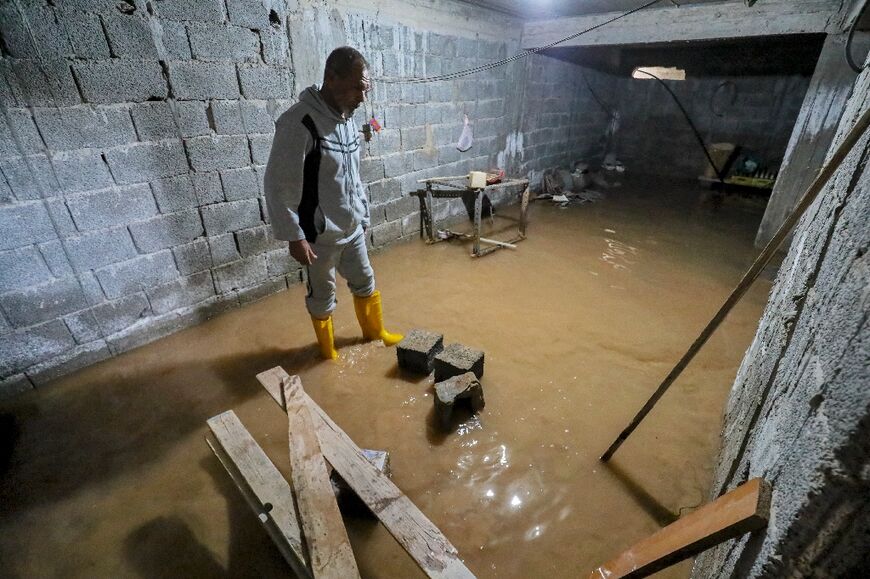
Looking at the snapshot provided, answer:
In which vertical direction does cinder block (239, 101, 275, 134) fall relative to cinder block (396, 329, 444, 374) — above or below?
above

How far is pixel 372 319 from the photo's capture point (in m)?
3.03

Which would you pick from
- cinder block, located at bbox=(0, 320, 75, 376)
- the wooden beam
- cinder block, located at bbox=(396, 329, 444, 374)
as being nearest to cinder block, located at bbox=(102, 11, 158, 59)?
cinder block, located at bbox=(0, 320, 75, 376)

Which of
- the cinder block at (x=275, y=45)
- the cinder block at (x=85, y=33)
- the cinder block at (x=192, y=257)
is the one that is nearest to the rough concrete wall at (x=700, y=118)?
the cinder block at (x=275, y=45)

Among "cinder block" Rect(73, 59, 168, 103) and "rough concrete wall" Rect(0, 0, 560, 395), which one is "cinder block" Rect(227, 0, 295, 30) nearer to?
"rough concrete wall" Rect(0, 0, 560, 395)

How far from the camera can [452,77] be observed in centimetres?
489

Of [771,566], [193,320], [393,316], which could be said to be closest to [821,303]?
[771,566]

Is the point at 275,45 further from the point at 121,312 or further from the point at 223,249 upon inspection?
the point at 121,312

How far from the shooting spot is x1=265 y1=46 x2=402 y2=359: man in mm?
2188

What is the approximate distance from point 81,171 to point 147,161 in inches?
14.9

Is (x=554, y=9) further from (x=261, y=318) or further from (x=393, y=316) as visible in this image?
(x=261, y=318)

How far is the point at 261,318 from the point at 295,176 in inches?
64.8

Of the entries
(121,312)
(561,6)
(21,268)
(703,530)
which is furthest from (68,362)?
(561,6)

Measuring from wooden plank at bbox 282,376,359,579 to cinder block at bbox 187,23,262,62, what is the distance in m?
2.62

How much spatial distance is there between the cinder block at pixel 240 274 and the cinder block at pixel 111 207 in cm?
71
